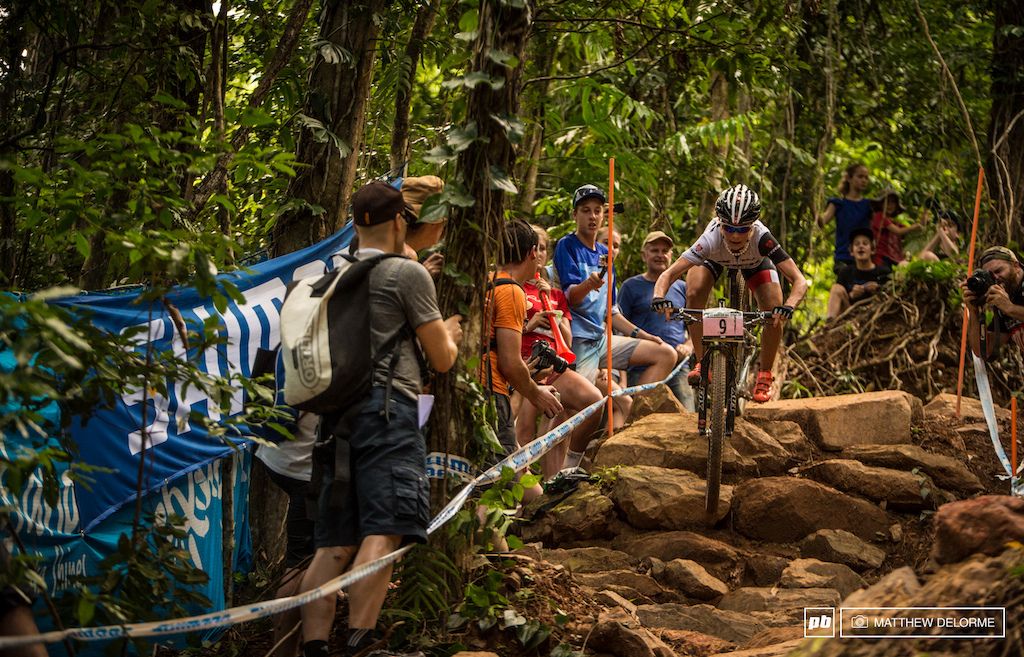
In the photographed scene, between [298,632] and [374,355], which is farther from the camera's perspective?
[298,632]

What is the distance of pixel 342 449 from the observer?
346 cm

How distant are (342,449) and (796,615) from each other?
3018 mm

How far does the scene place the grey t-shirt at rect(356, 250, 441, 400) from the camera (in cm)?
351

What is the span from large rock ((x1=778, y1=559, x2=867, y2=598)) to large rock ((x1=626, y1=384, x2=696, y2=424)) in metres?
2.56

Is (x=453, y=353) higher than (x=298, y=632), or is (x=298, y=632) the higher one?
(x=453, y=353)

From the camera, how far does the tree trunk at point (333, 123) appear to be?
5.74m

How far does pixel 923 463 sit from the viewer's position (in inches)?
274

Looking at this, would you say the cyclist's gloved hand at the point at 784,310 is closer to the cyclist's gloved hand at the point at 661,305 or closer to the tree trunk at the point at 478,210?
the cyclist's gloved hand at the point at 661,305

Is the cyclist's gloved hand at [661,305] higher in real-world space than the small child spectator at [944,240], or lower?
lower

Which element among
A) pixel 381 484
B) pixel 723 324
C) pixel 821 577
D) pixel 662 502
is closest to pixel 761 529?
pixel 662 502

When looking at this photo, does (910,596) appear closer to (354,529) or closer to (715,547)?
(354,529)

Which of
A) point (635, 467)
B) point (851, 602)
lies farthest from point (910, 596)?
point (635, 467)

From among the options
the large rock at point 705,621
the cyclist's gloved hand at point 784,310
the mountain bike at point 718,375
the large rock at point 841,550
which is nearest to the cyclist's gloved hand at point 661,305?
the mountain bike at point 718,375

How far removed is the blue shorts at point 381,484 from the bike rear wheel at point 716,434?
3.12 metres
